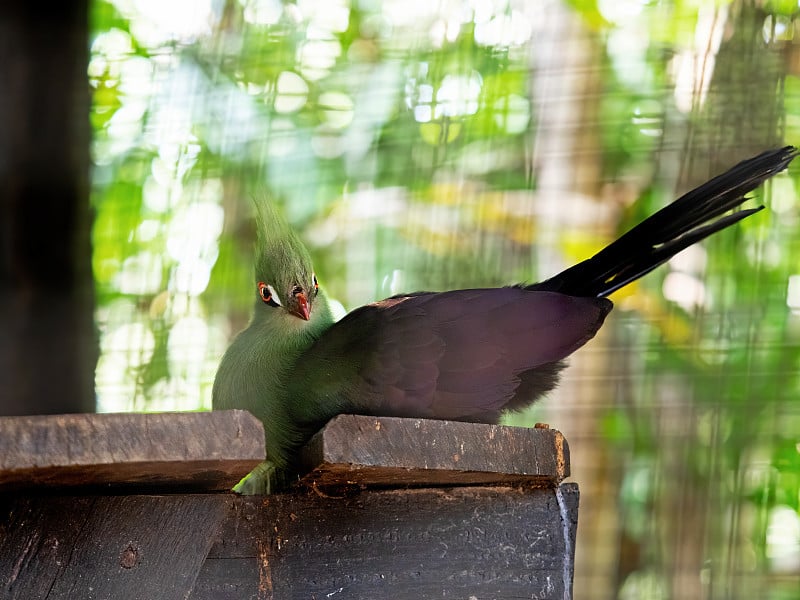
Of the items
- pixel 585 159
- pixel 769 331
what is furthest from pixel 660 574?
pixel 585 159

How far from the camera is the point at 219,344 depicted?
92.0 inches

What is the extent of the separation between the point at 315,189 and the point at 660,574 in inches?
61.6

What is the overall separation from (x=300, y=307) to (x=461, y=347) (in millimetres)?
424

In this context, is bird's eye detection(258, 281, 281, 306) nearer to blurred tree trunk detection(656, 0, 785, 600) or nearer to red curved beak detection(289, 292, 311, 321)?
red curved beak detection(289, 292, 311, 321)

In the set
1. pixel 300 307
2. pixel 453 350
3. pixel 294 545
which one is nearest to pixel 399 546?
pixel 294 545

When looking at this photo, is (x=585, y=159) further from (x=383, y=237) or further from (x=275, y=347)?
(x=275, y=347)

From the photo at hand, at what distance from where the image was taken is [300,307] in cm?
170

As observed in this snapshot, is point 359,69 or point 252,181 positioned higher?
point 359,69

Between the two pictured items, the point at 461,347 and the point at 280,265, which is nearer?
the point at 461,347

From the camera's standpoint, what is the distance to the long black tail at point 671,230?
142 cm

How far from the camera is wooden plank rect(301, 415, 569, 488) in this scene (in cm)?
106

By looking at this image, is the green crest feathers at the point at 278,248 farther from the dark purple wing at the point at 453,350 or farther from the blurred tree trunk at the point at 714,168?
the blurred tree trunk at the point at 714,168

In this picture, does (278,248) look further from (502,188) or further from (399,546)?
(399,546)

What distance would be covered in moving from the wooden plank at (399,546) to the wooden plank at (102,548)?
7 cm
